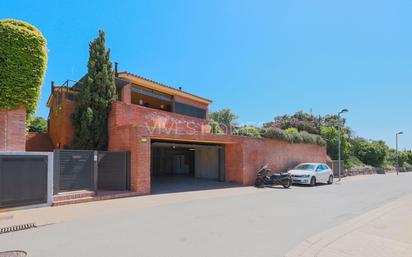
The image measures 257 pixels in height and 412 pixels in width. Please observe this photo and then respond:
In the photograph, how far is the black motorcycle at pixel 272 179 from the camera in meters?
16.3

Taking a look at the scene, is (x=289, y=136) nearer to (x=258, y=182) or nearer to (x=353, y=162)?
(x=258, y=182)

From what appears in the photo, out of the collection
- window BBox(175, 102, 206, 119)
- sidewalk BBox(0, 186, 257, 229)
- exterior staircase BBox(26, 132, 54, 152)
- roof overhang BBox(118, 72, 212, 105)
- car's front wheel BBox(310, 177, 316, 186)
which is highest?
roof overhang BBox(118, 72, 212, 105)

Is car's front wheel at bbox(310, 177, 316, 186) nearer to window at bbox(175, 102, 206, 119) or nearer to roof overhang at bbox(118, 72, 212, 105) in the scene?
window at bbox(175, 102, 206, 119)

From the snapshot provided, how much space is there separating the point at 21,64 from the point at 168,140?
7552mm

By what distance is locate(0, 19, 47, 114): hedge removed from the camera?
1038 centimetres

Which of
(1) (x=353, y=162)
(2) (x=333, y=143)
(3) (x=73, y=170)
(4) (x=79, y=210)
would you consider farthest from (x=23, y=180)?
(1) (x=353, y=162)

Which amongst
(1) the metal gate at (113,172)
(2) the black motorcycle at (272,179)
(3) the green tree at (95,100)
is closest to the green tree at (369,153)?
(2) the black motorcycle at (272,179)

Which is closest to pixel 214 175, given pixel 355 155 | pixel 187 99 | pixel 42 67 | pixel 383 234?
pixel 187 99

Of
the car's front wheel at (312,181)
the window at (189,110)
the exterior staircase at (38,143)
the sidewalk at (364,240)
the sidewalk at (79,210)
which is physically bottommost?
the car's front wheel at (312,181)

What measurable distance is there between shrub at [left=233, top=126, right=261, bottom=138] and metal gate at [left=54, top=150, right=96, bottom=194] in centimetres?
1064

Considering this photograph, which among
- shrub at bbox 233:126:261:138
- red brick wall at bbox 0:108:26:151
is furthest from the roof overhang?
red brick wall at bbox 0:108:26:151

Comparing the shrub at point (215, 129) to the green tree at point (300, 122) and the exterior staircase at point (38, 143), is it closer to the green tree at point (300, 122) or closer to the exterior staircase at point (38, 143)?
the exterior staircase at point (38, 143)

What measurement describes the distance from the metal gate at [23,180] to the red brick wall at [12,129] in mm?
2312

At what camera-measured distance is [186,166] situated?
82.9 feet
